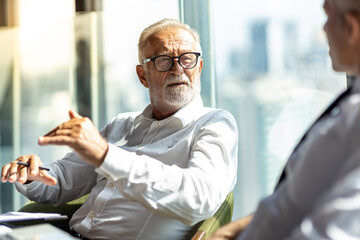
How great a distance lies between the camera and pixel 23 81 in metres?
4.44

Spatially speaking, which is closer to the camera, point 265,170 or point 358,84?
point 358,84

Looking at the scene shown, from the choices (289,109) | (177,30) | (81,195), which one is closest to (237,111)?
(289,109)

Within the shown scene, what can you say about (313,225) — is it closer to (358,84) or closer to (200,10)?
(358,84)

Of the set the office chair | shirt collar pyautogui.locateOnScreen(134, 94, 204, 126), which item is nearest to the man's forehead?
shirt collar pyautogui.locateOnScreen(134, 94, 204, 126)

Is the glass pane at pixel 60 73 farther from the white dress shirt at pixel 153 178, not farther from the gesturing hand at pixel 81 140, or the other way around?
the gesturing hand at pixel 81 140

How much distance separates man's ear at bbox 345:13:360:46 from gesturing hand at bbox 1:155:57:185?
1.50m

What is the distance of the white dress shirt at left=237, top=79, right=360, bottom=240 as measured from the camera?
81 cm

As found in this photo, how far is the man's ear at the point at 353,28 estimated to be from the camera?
0.94 metres

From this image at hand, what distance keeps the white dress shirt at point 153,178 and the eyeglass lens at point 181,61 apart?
→ 186mm

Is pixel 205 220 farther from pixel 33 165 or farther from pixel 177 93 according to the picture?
pixel 33 165

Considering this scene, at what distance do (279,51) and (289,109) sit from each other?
38cm

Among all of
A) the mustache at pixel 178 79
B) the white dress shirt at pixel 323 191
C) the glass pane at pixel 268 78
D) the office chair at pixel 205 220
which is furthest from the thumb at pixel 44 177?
the glass pane at pixel 268 78

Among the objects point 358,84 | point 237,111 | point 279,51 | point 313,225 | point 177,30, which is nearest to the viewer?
point 313,225

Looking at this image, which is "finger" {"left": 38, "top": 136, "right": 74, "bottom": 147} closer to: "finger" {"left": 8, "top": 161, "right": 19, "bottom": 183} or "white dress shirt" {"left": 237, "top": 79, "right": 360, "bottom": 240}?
"finger" {"left": 8, "top": 161, "right": 19, "bottom": 183}
